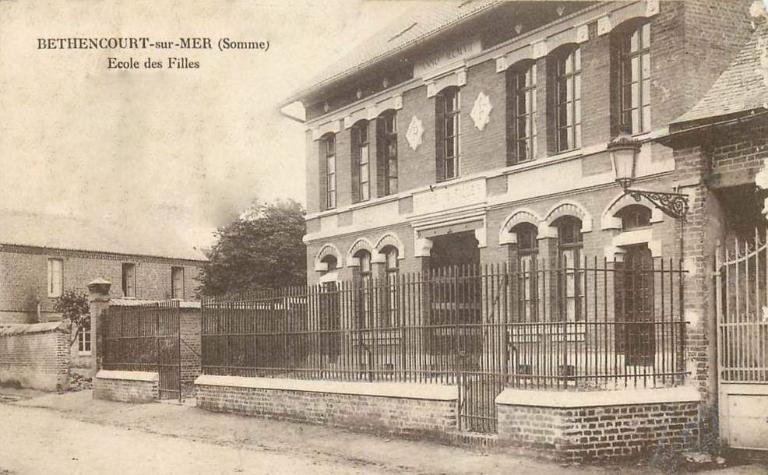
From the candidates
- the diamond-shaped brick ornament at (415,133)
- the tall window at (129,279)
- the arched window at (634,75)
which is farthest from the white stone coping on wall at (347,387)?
the tall window at (129,279)

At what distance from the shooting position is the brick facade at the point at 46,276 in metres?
37.0

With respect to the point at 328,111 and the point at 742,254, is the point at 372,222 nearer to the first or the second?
the point at 328,111

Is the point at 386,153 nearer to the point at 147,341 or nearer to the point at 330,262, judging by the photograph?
the point at 330,262

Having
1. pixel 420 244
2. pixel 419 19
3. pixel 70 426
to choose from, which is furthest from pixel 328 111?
pixel 70 426

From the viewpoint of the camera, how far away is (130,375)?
60.5ft

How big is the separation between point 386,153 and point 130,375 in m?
8.09

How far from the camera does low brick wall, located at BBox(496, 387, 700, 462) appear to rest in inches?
377

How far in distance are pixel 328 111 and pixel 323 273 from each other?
4432 mm

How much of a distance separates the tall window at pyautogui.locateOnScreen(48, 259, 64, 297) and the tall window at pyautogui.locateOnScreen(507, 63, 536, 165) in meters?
28.4

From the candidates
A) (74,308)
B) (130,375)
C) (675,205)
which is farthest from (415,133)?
(74,308)

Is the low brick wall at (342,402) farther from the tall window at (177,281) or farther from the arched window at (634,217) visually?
the tall window at (177,281)

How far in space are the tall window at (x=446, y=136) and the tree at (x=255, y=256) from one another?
19.1 m

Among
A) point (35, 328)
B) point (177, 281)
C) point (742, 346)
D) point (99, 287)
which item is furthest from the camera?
point (177, 281)

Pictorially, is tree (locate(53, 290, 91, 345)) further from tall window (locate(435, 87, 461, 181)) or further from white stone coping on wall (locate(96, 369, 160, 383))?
tall window (locate(435, 87, 461, 181))
